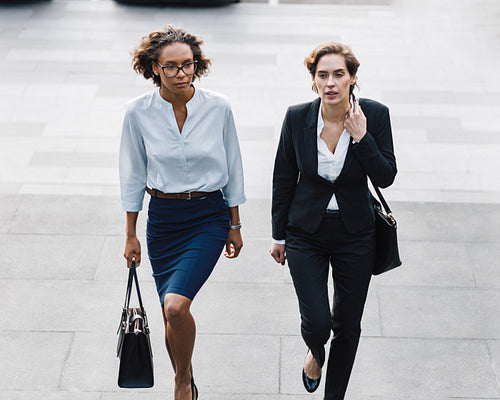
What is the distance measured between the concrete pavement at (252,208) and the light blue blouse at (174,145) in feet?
4.23

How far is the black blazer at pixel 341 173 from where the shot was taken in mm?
4066

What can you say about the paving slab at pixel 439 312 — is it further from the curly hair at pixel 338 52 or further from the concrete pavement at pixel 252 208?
→ the curly hair at pixel 338 52

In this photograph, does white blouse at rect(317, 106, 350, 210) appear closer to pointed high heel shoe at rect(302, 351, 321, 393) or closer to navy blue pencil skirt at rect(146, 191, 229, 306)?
navy blue pencil skirt at rect(146, 191, 229, 306)

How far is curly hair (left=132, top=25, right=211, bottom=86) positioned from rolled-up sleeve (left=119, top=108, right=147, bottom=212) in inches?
9.9

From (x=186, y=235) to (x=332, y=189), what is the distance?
86 centimetres

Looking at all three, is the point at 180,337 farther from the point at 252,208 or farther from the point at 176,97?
the point at 252,208

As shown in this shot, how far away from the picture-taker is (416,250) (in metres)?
6.32

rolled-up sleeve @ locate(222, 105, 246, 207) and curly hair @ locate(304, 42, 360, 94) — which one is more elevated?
curly hair @ locate(304, 42, 360, 94)

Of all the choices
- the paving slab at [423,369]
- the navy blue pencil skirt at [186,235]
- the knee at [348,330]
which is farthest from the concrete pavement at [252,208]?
the navy blue pencil skirt at [186,235]

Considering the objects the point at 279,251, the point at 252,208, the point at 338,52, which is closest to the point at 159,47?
the point at 338,52

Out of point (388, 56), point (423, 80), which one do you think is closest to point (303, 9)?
point (388, 56)

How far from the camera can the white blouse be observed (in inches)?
163

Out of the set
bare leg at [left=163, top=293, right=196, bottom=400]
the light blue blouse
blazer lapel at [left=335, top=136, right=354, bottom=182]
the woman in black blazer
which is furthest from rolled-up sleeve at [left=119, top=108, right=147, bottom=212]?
blazer lapel at [left=335, top=136, right=354, bottom=182]

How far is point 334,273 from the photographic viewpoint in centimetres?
437
